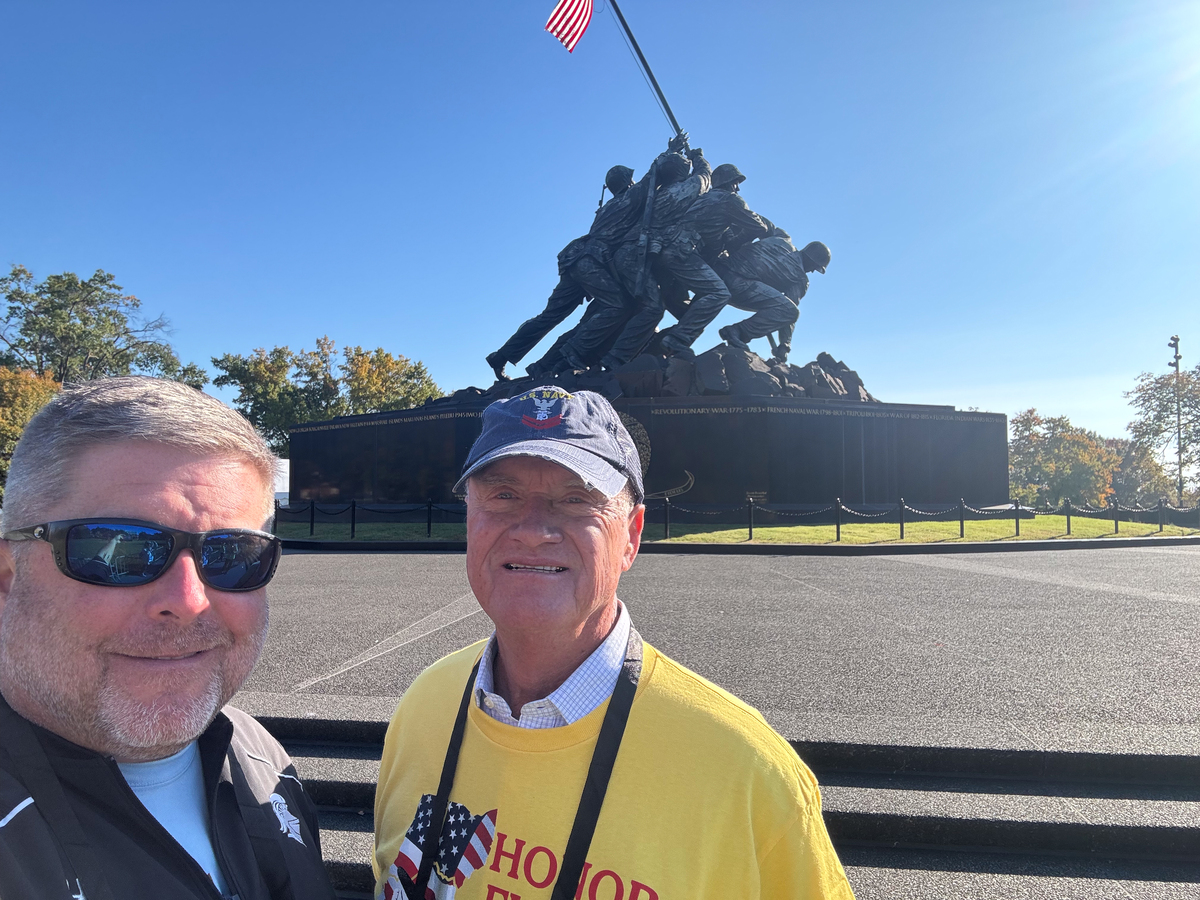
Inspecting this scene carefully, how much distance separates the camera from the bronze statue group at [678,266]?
61.8 ft

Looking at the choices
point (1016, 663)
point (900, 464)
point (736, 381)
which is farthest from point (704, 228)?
point (1016, 663)

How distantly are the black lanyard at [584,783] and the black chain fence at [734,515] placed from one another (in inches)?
478

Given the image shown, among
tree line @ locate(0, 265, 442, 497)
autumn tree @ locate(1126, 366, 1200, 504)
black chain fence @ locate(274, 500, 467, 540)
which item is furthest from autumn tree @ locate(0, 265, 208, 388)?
autumn tree @ locate(1126, 366, 1200, 504)

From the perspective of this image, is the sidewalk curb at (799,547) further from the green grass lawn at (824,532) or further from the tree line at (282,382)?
the tree line at (282,382)

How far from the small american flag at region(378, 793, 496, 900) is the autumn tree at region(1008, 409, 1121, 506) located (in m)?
48.2

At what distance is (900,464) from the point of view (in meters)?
17.2

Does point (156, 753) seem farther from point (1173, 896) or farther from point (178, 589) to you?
point (1173, 896)

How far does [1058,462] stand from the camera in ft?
166

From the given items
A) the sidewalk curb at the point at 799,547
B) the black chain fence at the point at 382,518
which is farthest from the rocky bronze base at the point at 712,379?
the sidewalk curb at the point at 799,547

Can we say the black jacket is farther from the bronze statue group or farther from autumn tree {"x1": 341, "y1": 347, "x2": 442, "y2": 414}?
autumn tree {"x1": 341, "y1": 347, "x2": 442, "y2": 414}

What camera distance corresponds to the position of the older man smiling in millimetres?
1128

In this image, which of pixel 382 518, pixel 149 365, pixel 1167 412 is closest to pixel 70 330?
pixel 149 365

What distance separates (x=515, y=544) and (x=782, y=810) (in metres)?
0.64

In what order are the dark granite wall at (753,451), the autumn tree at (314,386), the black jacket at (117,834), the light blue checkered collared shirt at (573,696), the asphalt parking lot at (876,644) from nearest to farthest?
the black jacket at (117,834)
the light blue checkered collared shirt at (573,696)
the asphalt parking lot at (876,644)
the dark granite wall at (753,451)
the autumn tree at (314,386)
